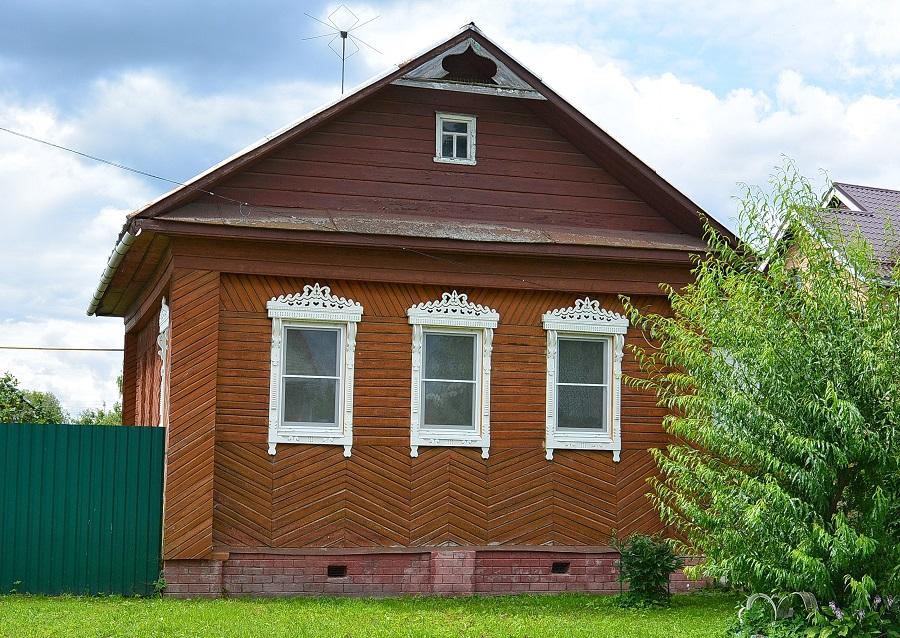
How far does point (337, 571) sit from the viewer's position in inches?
536

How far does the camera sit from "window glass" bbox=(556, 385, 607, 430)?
14.5 m

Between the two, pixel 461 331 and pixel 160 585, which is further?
pixel 461 331

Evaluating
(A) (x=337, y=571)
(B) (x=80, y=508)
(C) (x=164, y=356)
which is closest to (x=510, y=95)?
(C) (x=164, y=356)

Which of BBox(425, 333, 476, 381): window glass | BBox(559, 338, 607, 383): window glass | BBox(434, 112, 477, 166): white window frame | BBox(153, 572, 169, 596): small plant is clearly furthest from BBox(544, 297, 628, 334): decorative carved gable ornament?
BBox(153, 572, 169, 596): small plant

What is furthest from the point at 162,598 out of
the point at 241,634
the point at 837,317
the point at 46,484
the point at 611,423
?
the point at 837,317

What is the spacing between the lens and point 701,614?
12.7 metres

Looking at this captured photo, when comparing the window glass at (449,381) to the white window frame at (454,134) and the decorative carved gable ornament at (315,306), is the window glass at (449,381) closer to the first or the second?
the decorative carved gable ornament at (315,306)

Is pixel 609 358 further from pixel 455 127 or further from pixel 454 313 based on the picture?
pixel 455 127

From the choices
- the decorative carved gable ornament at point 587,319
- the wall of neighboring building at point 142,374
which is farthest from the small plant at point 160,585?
the decorative carved gable ornament at point 587,319

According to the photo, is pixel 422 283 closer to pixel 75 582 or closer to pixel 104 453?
pixel 104 453

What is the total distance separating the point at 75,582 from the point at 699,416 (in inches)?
282

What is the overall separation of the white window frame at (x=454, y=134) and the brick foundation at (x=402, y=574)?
4711mm

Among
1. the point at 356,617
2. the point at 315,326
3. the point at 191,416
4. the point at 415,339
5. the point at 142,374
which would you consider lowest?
the point at 356,617

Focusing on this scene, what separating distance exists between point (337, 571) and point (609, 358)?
13.8ft
